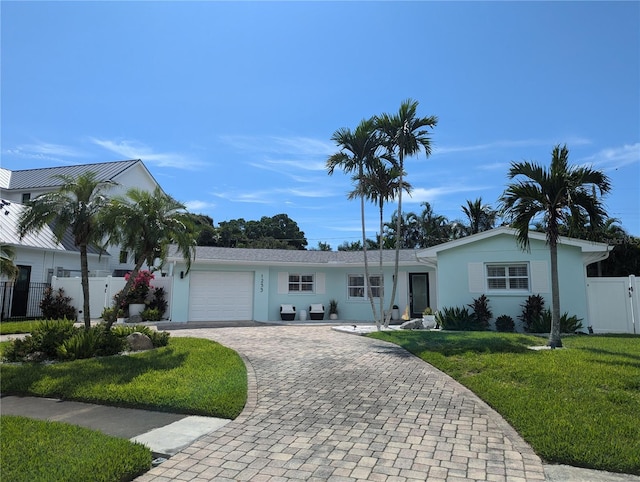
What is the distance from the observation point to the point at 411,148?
14078 millimetres

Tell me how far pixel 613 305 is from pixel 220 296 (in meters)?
15.4

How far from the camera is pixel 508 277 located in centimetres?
1463

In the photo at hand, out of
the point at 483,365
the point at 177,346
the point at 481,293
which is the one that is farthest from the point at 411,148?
the point at 177,346

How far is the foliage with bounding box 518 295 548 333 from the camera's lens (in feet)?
44.7

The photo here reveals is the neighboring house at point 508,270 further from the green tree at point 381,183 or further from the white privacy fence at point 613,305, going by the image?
the green tree at point 381,183

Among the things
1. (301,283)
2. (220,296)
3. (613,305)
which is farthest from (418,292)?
(220,296)

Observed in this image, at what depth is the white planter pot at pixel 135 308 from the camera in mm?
18109

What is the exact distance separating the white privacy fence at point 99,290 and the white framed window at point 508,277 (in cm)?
1391

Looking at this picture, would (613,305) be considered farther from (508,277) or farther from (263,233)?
(263,233)

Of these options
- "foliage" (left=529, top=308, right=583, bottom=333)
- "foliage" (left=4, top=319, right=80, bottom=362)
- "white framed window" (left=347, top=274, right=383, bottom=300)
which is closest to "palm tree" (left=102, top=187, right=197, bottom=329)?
"foliage" (left=4, top=319, right=80, bottom=362)

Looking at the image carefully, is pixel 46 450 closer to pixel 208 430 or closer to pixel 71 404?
pixel 208 430

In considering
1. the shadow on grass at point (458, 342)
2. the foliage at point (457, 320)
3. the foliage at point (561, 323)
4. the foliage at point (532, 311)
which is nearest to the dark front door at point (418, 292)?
the foliage at point (457, 320)

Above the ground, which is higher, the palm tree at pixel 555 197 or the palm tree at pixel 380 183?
the palm tree at pixel 380 183

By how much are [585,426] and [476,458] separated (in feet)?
5.22
